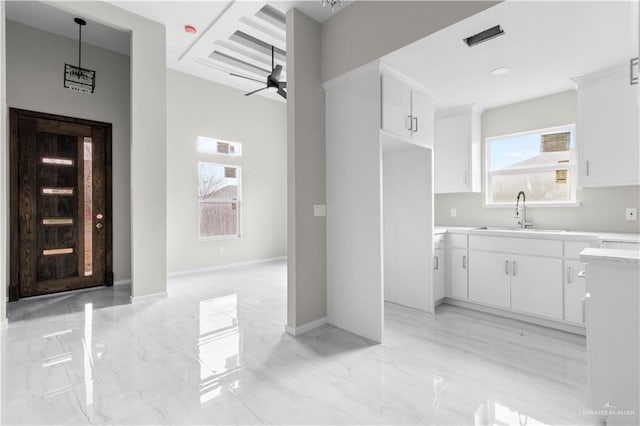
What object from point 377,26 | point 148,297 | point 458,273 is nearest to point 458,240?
point 458,273

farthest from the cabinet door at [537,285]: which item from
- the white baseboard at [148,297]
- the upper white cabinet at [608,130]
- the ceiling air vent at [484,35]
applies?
the white baseboard at [148,297]

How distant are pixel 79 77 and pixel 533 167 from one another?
19.4 feet

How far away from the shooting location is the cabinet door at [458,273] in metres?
3.47

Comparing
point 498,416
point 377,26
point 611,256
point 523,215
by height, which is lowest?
point 498,416

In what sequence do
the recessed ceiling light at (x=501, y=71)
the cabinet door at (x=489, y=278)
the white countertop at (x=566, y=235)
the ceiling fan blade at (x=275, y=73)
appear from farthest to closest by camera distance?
the ceiling fan blade at (x=275, y=73)
the cabinet door at (x=489, y=278)
the recessed ceiling light at (x=501, y=71)
the white countertop at (x=566, y=235)

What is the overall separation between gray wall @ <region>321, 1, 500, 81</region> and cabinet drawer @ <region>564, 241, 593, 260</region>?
2.21 m

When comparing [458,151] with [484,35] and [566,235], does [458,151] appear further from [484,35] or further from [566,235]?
[484,35]

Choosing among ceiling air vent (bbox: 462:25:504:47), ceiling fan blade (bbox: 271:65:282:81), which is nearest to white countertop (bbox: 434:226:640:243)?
ceiling air vent (bbox: 462:25:504:47)

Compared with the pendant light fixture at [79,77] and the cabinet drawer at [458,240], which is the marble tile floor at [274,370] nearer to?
the cabinet drawer at [458,240]

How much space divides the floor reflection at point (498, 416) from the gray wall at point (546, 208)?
2.51 m

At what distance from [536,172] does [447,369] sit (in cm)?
277

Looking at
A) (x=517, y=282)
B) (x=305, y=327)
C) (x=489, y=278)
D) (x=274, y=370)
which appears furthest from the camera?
(x=489, y=278)

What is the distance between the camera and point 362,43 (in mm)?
2629

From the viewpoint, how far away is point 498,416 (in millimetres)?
1657
